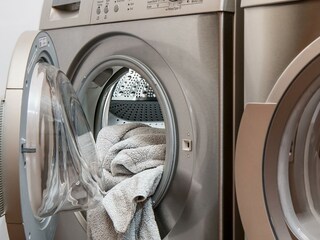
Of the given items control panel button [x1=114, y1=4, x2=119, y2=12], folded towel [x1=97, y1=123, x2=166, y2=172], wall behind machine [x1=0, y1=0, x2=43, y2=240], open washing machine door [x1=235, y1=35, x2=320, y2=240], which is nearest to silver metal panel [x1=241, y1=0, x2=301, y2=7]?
open washing machine door [x1=235, y1=35, x2=320, y2=240]

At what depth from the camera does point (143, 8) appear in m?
1.05

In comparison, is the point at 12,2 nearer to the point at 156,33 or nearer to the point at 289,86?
the point at 156,33

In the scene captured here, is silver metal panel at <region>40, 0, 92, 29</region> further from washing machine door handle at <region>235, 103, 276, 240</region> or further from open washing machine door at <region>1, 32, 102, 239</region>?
washing machine door handle at <region>235, 103, 276, 240</region>

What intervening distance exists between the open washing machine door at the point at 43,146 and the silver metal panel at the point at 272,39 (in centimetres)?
40

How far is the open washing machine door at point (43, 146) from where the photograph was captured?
77 centimetres

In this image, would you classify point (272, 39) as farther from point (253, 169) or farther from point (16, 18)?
point (16, 18)

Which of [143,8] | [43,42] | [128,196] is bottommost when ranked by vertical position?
[128,196]

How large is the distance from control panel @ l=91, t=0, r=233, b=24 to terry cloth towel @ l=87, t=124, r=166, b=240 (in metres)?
0.31

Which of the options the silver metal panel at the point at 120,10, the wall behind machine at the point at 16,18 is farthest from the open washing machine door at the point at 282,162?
the wall behind machine at the point at 16,18

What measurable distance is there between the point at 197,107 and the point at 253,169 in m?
0.22

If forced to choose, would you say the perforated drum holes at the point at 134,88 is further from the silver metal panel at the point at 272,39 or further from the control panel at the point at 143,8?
the silver metal panel at the point at 272,39

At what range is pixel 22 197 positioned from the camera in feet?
2.55

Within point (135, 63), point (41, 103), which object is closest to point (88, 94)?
point (135, 63)

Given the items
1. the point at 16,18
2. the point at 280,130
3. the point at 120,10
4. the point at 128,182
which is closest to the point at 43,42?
the point at 120,10
